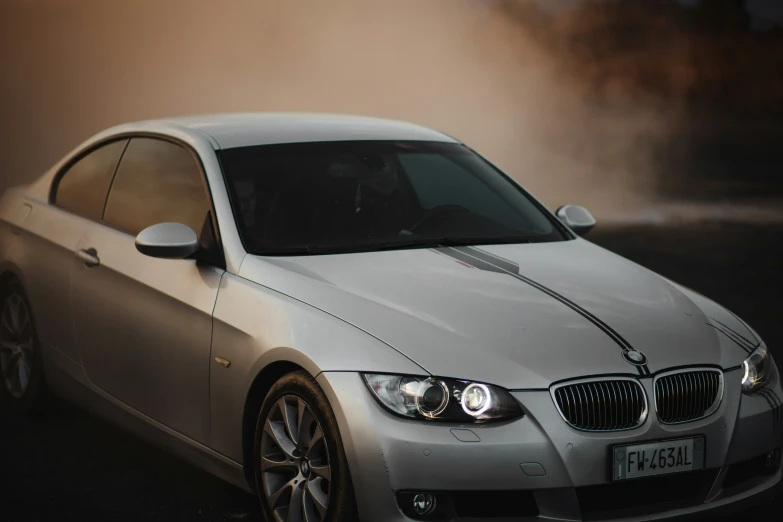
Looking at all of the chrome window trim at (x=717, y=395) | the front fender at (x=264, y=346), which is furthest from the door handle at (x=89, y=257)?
the chrome window trim at (x=717, y=395)

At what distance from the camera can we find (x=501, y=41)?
20.4 m

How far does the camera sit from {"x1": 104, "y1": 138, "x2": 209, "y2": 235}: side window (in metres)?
5.30

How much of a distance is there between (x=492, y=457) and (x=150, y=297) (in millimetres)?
1836

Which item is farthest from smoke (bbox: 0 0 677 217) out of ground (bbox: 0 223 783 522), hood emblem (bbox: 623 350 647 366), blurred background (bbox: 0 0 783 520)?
hood emblem (bbox: 623 350 647 366)

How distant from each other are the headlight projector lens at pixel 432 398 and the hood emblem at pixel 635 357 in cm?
63

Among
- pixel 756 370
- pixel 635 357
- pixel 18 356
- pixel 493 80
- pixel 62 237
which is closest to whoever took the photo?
pixel 635 357

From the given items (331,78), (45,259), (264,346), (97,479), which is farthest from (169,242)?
(331,78)

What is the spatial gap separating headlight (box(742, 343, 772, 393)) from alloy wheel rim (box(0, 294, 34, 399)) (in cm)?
352

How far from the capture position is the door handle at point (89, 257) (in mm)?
5492

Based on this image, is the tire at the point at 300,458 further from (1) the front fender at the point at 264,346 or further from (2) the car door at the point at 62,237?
(2) the car door at the point at 62,237

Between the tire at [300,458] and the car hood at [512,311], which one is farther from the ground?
the car hood at [512,311]

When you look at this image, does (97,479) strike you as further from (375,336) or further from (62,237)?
(375,336)

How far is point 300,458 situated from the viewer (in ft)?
13.9

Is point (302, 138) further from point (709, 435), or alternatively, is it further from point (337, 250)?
point (709, 435)
